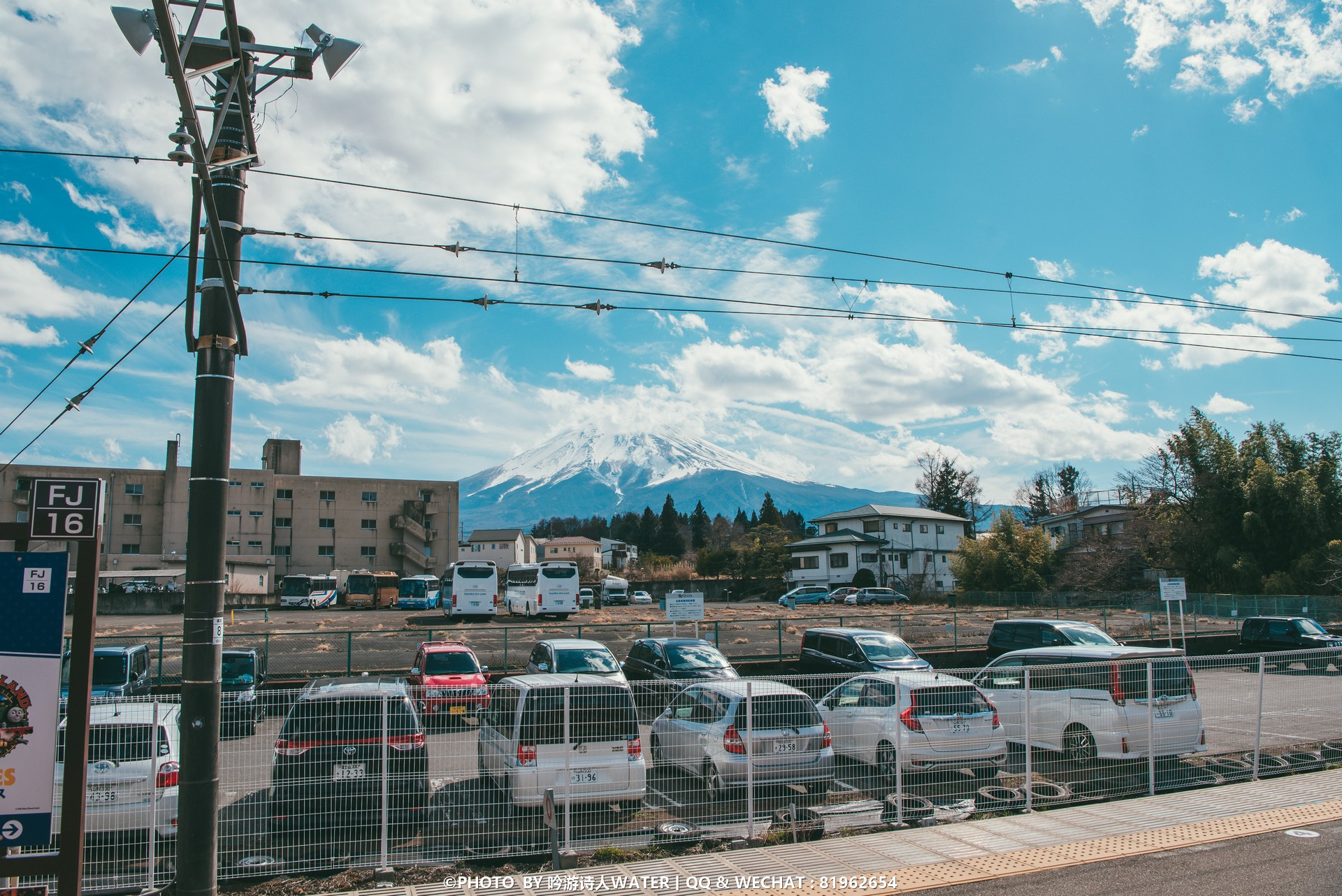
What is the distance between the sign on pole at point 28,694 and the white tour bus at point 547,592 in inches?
1471

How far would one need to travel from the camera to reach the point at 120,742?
8.09 m

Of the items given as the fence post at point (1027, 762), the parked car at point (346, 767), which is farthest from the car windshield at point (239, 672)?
the fence post at point (1027, 762)

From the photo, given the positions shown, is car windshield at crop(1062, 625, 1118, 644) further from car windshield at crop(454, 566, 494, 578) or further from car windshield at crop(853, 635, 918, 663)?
car windshield at crop(454, 566, 494, 578)

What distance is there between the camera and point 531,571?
1806 inches

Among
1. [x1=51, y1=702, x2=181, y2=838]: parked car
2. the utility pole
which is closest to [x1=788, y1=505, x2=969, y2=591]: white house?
[x1=51, y1=702, x2=181, y2=838]: parked car

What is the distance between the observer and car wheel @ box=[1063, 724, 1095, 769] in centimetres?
1115

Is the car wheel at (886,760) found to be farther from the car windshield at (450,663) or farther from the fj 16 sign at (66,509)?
the car windshield at (450,663)

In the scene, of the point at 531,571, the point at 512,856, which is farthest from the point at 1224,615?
the point at 512,856

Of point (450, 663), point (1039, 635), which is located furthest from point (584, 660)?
point (1039, 635)

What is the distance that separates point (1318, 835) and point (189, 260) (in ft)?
A: 39.2

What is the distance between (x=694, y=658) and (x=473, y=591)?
26.6 m

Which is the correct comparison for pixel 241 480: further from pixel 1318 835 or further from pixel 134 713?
pixel 1318 835

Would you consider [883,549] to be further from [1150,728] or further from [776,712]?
[776,712]

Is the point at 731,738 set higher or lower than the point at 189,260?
lower
